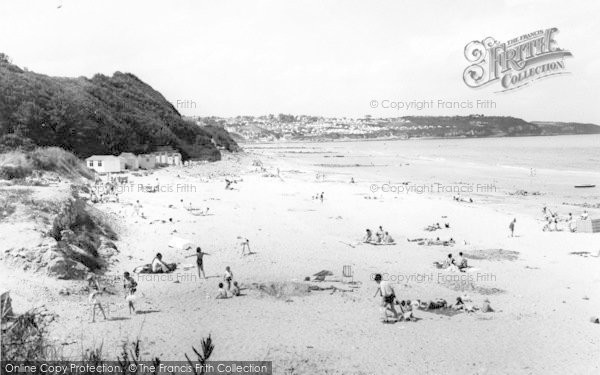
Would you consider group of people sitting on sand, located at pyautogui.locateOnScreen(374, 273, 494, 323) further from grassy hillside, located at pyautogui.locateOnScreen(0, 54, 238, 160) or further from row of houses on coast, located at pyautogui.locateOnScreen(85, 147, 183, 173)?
grassy hillside, located at pyautogui.locateOnScreen(0, 54, 238, 160)

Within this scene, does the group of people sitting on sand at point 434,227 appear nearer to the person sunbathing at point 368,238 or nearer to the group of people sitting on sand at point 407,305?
the person sunbathing at point 368,238

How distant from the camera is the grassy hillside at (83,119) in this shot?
4319 centimetres

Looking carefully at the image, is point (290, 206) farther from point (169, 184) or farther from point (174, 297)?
point (174, 297)

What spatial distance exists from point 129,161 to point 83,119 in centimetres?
903

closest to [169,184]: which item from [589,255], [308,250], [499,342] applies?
[308,250]

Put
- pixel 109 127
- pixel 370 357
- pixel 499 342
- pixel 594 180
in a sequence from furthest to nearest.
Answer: pixel 109 127 → pixel 594 180 → pixel 499 342 → pixel 370 357

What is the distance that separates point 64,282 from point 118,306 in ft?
6.12

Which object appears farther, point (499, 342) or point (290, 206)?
point (290, 206)

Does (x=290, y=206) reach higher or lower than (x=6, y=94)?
lower

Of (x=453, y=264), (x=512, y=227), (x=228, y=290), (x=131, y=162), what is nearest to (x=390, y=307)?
(x=228, y=290)

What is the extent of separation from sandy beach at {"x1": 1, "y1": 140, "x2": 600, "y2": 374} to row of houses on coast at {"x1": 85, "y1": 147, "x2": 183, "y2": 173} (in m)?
17.9

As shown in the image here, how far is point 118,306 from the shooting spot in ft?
39.2

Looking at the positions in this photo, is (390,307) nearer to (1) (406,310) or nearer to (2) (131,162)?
(1) (406,310)

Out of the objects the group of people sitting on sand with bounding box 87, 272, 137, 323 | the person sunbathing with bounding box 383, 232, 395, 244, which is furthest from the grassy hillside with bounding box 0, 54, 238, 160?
the person sunbathing with bounding box 383, 232, 395, 244
